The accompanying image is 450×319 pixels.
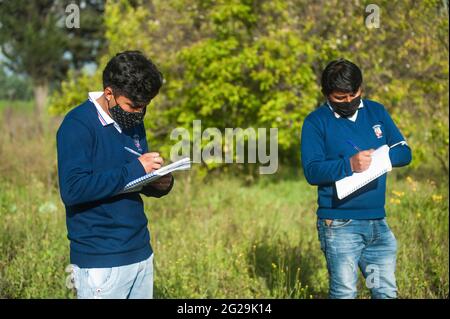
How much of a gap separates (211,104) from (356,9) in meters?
2.30

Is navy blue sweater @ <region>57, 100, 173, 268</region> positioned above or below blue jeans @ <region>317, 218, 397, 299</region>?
above

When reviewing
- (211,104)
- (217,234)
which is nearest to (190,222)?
(217,234)

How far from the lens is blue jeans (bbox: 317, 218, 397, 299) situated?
295 centimetres

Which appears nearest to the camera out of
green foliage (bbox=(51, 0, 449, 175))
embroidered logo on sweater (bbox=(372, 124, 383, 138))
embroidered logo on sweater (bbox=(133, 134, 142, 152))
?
embroidered logo on sweater (bbox=(133, 134, 142, 152))

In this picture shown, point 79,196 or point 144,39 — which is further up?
point 144,39

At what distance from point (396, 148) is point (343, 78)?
0.47 meters

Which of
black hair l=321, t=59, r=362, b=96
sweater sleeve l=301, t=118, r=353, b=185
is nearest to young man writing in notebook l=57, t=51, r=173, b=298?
sweater sleeve l=301, t=118, r=353, b=185

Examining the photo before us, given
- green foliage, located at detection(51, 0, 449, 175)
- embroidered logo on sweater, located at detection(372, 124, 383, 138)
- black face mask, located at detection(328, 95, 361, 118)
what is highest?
green foliage, located at detection(51, 0, 449, 175)

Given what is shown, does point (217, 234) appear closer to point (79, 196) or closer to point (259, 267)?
point (259, 267)

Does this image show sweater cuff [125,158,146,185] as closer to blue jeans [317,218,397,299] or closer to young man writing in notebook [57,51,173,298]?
young man writing in notebook [57,51,173,298]

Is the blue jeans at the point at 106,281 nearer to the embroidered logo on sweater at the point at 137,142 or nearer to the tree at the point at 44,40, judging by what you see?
the embroidered logo on sweater at the point at 137,142

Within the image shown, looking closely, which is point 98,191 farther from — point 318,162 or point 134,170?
point 318,162

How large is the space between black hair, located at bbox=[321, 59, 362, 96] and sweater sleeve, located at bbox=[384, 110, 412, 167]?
34 centimetres
